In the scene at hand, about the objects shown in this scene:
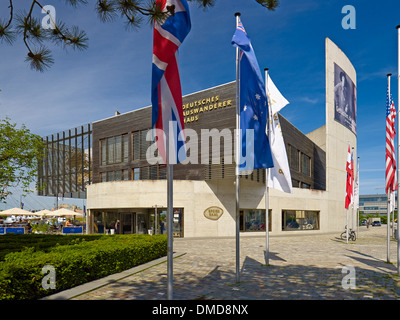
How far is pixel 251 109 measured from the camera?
10672 mm

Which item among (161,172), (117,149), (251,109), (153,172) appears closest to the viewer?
(251,109)

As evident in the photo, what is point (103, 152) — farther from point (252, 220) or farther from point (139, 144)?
point (252, 220)

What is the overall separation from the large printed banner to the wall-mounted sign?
2491cm

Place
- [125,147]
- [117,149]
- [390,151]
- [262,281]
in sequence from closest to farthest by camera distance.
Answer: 1. [262,281]
2. [390,151]
3. [125,147]
4. [117,149]

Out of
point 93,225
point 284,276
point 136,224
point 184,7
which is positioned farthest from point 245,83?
point 93,225

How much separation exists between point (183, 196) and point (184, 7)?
74.7 ft

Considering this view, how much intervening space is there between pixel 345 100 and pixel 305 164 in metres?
12.1

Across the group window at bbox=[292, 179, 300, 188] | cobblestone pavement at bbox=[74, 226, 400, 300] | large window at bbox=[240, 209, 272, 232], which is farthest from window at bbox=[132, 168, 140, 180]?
cobblestone pavement at bbox=[74, 226, 400, 300]

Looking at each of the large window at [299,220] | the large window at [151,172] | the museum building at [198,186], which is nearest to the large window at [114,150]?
the museum building at [198,186]

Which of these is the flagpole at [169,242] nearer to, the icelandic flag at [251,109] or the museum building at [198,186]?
the icelandic flag at [251,109]

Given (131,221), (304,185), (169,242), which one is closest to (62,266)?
(169,242)

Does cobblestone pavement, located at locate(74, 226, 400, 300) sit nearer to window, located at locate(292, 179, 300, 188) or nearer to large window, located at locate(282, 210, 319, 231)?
large window, located at locate(282, 210, 319, 231)

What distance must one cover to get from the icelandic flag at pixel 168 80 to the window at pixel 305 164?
124ft
